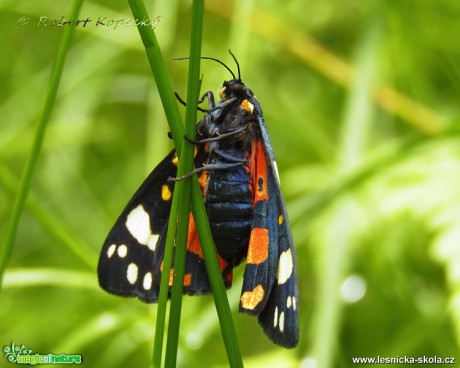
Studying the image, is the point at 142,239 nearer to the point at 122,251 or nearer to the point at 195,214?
the point at 122,251

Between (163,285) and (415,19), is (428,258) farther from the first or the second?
(163,285)

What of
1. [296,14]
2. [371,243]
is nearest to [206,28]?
[296,14]

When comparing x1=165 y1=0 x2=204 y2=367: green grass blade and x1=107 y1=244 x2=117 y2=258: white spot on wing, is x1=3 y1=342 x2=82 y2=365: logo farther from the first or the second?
x1=165 y1=0 x2=204 y2=367: green grass blade

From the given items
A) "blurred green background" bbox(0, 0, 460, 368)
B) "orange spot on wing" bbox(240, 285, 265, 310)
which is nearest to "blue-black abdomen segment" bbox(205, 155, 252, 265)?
"orange spot on wing" bbox(240, 285, 265, 310)

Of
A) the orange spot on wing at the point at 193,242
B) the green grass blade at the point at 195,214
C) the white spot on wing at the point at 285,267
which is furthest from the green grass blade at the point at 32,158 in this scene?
the white spot on wing at the point at 285,267

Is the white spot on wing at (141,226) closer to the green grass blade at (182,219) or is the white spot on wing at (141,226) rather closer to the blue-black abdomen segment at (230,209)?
the blue-black abdomen segment at (230,209)

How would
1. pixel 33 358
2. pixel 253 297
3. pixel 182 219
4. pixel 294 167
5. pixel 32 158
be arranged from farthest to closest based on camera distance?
pixel 294 167 → pixel 33 358 → pixel 253 297 → pixel 32 158 → pixel 182 219

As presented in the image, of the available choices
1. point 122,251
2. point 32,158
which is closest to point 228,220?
point 122,251
